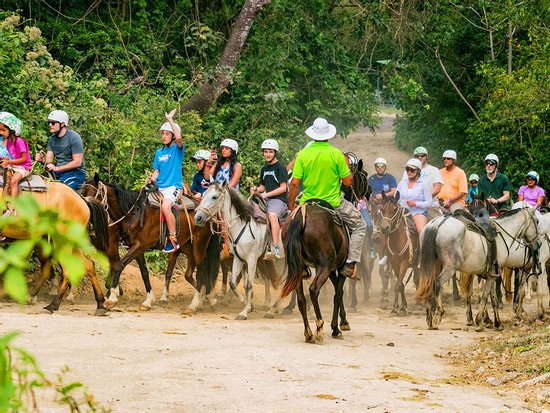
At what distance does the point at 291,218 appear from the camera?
40.1ft

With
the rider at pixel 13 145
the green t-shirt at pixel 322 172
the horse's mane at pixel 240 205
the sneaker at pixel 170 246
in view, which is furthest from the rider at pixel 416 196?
the rider at pixel 13 145

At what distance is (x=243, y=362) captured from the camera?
10.3 meters

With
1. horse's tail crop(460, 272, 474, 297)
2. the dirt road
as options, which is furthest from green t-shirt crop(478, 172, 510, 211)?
the dirt road

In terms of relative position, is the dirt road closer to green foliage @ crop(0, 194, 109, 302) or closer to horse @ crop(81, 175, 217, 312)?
horse @ crop(81, 175, 217, 312)

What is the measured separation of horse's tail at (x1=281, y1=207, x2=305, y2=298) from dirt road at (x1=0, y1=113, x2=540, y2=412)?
710mm

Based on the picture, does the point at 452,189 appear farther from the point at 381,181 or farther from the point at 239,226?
the point at 239,226

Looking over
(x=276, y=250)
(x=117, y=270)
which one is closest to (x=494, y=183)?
(x=276, y=250)

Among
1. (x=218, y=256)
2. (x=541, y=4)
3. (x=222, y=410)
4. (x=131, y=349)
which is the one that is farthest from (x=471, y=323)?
(x=541, y=4)

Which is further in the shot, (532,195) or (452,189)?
(532,195)

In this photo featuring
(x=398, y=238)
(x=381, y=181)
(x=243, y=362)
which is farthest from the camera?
(x=381, y=181)

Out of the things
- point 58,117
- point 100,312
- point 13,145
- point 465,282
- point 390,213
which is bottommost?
point 100,312

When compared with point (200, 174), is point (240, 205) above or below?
below

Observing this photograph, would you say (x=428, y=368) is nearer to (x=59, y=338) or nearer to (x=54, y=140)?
(x=59, y=338)

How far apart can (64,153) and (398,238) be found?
19.3 feet
